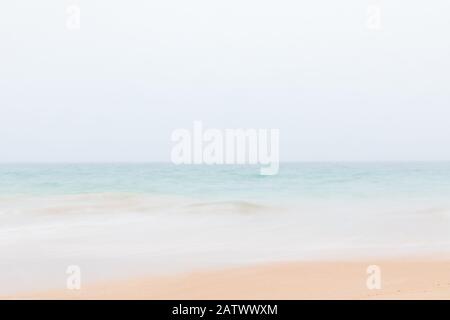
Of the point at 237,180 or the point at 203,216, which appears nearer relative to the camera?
the point at 203,216

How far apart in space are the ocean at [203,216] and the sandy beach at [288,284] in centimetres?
25

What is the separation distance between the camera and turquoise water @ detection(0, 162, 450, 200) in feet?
27.1

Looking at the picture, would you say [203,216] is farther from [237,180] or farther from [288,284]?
[288,284]

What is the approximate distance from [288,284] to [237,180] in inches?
211

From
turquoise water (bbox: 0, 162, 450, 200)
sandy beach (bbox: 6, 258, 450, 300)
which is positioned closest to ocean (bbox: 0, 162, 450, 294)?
turquoise water (bbox: 0, 162, 450, 200)

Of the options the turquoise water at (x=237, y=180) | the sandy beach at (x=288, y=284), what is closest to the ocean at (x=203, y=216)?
the turquoise water at (x=237, y=180)

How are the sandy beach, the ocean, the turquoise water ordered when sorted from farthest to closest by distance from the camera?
the turquoise water < the ocean < the sandy beach

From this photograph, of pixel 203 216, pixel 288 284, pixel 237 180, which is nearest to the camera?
pixel 288 284

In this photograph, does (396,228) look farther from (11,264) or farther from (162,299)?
(11,264)

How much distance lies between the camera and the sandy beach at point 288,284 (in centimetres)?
342

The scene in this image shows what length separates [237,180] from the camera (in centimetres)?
895

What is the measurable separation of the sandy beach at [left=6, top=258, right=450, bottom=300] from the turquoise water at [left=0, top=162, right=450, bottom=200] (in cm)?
379

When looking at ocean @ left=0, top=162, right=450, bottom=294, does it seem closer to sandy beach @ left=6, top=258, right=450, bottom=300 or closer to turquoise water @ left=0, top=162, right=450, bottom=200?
turquoise water @ left=0, top=162, right=450, bottom=200

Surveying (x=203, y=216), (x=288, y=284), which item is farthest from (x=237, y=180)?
(x=288, y=284)
